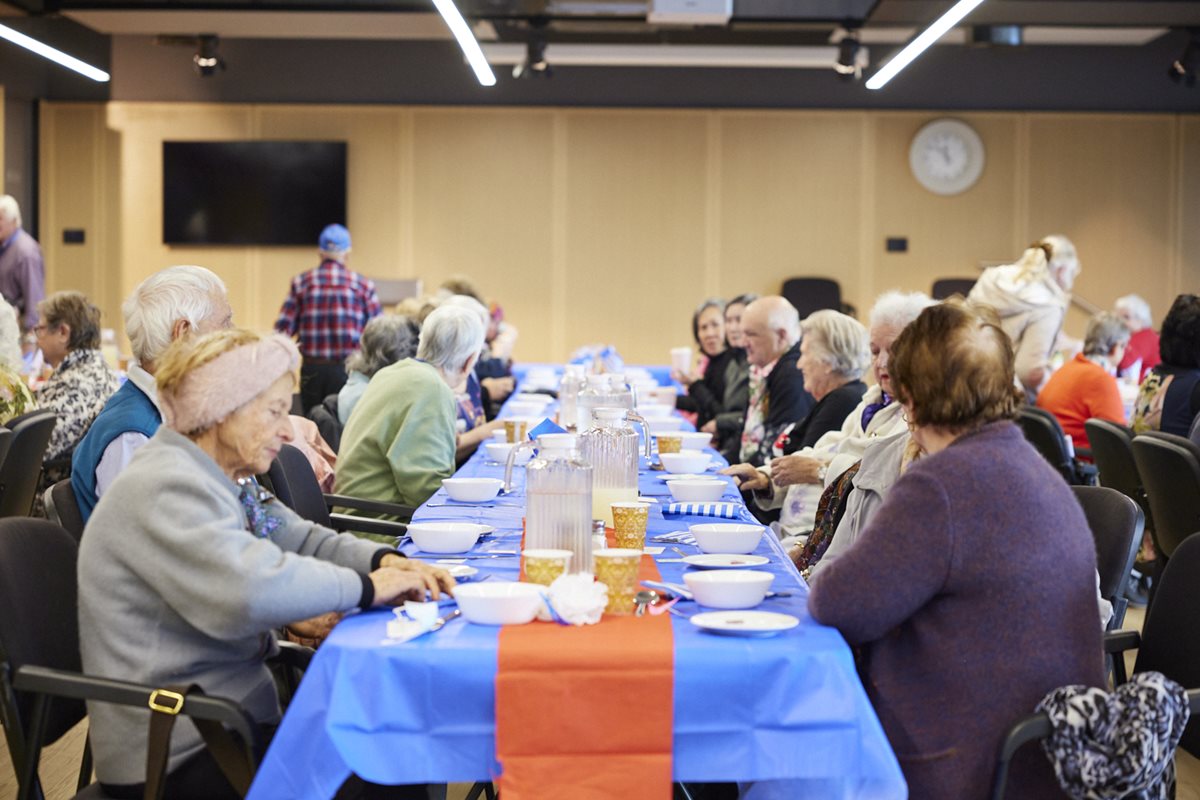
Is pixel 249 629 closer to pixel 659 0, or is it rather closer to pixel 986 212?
pixel 659 0

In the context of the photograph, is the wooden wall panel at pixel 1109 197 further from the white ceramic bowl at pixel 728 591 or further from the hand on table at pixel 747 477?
the white ceramic bowl at pixel 728 591

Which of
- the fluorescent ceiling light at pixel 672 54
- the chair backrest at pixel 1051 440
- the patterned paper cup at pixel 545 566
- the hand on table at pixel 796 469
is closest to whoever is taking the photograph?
the patterned paper cup at pixel 545 566

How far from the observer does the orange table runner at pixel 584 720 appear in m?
1.90

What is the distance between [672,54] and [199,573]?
355 inches

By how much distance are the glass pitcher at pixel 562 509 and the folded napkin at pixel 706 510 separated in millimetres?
763

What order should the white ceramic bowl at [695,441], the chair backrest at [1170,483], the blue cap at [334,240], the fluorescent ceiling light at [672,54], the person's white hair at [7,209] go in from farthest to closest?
the fluorescent ceiling light at [672,54] < the blue cap at [334,240] < the person's white hair at [7,209] < the white ceramic bowl at [695,441] < the chair backrest at [1170,483]

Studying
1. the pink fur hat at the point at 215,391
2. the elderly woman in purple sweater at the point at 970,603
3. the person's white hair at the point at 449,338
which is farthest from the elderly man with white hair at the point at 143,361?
the elderly woman in purple sweater at the point at 970,603

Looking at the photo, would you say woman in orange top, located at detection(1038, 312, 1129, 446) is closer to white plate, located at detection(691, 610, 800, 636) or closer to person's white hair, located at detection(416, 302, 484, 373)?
person's white hair, located at detection(416, 302, 484, 373)

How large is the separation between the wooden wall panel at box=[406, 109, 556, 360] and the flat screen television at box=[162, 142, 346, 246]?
0.78 metres

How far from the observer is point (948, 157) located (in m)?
11.6

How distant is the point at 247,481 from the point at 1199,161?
36.8 feet

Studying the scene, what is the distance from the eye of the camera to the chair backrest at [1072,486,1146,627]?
2768 millimetres

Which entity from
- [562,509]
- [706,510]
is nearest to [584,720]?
[562,509]

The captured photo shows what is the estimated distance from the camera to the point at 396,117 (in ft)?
38.1
